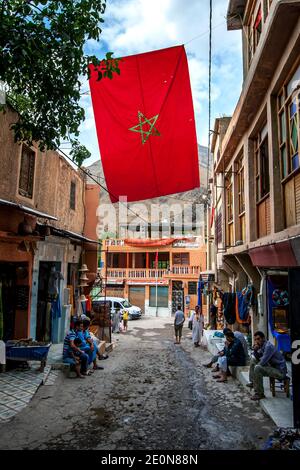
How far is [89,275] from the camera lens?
14.1m

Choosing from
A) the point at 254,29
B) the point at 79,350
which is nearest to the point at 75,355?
the point at 79,350

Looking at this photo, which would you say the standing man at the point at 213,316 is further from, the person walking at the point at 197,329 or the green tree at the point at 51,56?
the green tree at the point at 51,56

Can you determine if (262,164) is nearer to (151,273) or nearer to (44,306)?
(44,306)

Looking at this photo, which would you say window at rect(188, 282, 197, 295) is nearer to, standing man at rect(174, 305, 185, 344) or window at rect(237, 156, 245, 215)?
standing man at rect(174, 305, 185, 344)

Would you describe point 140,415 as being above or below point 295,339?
below

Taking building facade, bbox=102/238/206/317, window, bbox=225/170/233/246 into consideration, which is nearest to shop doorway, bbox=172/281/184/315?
building facade, bbox=102/238/206/317

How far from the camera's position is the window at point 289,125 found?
5.64 m

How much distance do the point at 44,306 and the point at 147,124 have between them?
6.87 metres

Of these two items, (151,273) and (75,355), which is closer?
(75,355)

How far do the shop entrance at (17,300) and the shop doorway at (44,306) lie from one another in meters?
1.79

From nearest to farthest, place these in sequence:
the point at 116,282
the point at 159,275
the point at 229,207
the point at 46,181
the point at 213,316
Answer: the point at 46,181 → the point at 229,207 → the point at 213,316 → the point at 159,275 → the point at 116,282

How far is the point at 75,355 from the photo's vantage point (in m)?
7.90

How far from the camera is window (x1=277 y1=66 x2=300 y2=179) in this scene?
5.64 meters

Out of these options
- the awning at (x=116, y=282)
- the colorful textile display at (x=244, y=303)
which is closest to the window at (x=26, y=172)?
the colorful textile display at (x=244, y=303)
